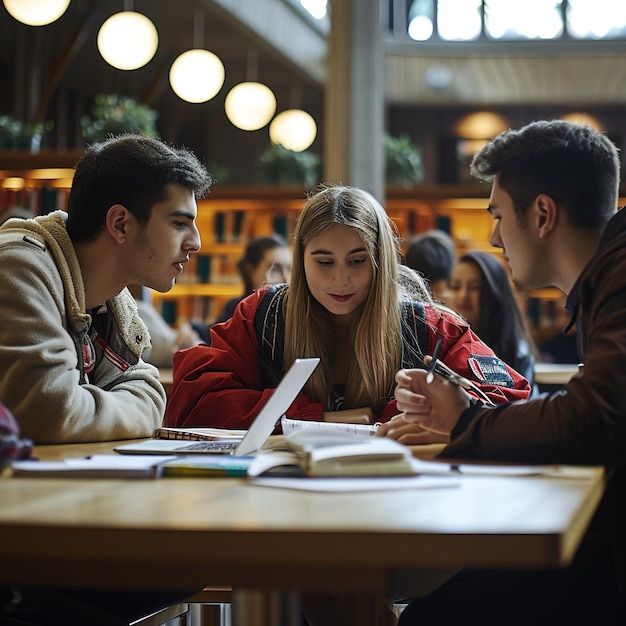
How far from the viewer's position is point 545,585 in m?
1.59

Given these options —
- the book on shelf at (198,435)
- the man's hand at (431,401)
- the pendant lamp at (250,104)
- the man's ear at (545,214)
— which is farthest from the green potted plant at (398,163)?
the man's hand at (431,401)

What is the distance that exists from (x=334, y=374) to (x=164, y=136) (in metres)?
11.7

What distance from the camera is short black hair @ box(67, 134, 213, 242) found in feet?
7.17

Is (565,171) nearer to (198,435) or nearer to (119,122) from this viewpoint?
(198,435)

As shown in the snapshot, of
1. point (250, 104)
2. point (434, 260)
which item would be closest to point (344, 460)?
point (434, 260)

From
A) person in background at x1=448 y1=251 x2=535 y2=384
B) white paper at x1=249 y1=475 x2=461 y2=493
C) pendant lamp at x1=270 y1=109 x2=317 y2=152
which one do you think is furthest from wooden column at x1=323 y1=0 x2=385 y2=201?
white paper at x1=249 y1=475 x2=461 y2=493

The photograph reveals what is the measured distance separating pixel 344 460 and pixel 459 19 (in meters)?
12.4

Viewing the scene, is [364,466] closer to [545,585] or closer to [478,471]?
[478,471]

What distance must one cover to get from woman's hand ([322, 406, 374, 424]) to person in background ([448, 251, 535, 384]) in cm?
174

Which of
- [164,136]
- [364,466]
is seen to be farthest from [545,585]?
[164,136]

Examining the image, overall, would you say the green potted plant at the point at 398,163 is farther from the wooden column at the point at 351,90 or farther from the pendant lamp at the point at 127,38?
the pendant lamp at the point at 127,38

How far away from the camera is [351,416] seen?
7.35 feet

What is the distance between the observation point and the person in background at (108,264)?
1912mm

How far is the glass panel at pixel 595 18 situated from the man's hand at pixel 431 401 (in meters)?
11.8
